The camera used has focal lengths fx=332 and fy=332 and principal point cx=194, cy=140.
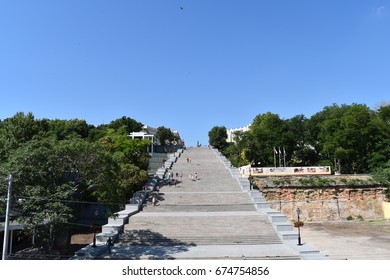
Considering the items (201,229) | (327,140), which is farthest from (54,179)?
(327,140)

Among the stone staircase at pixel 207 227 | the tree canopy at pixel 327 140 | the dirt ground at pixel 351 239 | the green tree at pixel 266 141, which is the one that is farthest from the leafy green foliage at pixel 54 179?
the green tree at pixel 266 141

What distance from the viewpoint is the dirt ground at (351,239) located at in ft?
57.9

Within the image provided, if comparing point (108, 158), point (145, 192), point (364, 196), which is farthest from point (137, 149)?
point (364, 196)

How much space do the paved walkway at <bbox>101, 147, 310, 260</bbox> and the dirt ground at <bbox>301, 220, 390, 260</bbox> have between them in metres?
3.27

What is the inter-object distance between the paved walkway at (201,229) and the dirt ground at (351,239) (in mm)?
3267

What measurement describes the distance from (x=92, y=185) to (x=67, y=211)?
3349mm

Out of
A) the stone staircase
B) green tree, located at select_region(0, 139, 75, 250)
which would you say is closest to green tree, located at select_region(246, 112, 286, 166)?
the stone staircase

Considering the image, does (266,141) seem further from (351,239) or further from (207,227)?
(207,227)

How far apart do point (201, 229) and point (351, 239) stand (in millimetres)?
10451

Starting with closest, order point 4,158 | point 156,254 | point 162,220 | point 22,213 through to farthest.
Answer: point 22,213
point 156,254
point 4,158
point 162,220

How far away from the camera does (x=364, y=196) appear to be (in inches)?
1346

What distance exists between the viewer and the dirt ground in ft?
57.9

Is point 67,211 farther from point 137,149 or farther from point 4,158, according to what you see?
point 137,149

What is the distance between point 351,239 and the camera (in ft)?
73.7
